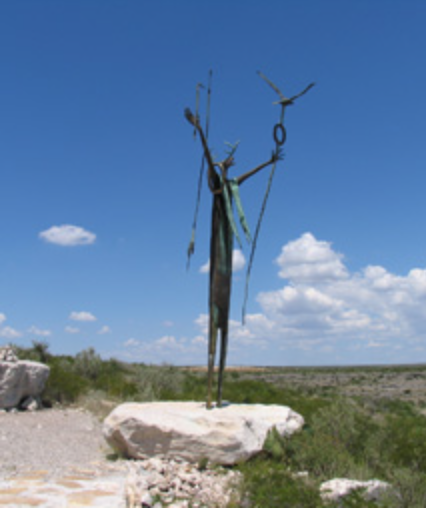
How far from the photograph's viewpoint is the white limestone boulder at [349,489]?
635 cm

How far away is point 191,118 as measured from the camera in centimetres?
886

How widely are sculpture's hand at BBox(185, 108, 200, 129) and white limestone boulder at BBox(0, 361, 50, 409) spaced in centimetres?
864

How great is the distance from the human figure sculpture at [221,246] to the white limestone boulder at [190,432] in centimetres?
88

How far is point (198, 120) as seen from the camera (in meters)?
8.88

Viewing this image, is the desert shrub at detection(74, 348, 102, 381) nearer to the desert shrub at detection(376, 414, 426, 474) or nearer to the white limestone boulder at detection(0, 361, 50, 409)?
the white limestone boulder at detection(0, 361, 50, 409)

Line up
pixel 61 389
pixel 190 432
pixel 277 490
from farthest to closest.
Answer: pixel 61 389 < pixel 190 432 < pixel 277 490

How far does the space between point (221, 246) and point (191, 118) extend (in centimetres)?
225

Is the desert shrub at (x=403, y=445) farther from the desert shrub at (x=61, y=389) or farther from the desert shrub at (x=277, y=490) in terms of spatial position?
the desert shrub at (x=61, y=389)

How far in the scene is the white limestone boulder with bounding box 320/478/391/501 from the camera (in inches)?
250

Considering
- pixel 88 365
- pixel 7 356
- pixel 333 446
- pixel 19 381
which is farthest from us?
pixel 88 365

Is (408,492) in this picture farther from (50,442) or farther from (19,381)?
(19,381)

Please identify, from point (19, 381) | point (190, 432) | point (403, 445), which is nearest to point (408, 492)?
point (403, 445)

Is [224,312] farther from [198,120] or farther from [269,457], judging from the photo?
[198,120]

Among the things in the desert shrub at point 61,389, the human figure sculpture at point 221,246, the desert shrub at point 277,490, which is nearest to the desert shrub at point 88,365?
the desert shrub at point 61,389
